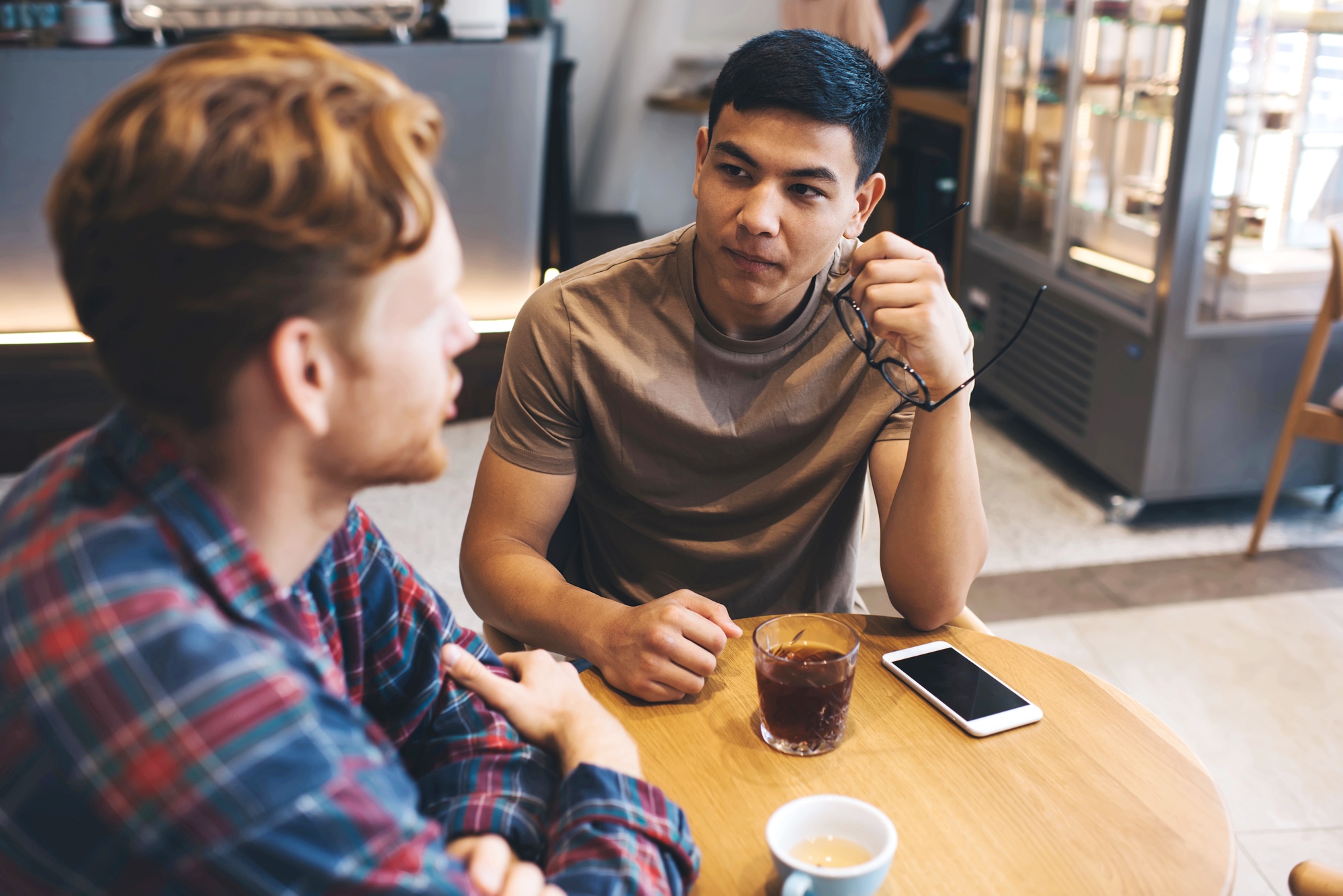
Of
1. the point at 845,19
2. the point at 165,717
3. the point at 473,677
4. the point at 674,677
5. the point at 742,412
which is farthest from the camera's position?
the point at 845,19

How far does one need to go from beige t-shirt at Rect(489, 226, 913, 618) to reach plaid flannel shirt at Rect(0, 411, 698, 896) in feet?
2.47

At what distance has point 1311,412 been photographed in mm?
2840

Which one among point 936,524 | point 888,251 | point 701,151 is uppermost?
point 701,151

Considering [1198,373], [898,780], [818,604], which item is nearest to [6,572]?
[898,780]

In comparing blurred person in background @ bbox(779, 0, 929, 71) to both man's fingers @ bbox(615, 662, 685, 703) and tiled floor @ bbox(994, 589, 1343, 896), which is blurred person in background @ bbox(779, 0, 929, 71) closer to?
tiled floor @ bbox(994, 589, 1343, 896)

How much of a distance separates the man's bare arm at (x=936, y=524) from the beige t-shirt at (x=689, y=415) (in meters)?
0.14

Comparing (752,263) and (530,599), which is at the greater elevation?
(752,263)

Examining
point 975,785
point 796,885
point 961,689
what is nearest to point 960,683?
point 961,689

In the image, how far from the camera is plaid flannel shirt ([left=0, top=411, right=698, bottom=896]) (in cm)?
53

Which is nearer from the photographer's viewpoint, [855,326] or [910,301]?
[910,301]

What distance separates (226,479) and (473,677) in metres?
0.37

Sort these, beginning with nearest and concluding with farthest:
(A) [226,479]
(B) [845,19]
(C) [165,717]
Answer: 1. (C) [165,717]
2. (A) [226,479]
3. (B) [845,19]

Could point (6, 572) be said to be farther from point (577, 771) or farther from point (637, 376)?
point (637, 376)

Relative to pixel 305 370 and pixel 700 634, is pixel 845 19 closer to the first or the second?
pixel 700 634
